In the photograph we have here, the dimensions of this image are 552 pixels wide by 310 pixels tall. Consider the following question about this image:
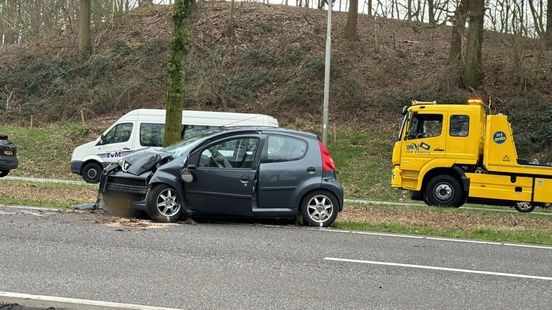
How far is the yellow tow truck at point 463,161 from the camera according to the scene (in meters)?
16.0

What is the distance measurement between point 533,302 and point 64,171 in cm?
1963

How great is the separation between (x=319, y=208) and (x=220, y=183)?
5.51 feet

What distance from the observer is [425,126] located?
54.3 feet

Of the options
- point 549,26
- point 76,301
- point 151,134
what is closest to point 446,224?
point 76,301

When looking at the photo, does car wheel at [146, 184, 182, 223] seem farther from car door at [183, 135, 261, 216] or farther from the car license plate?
the car license plate

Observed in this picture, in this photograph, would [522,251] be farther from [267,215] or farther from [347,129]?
[347,129]

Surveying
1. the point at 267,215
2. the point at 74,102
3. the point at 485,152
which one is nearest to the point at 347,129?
the point at 485,152

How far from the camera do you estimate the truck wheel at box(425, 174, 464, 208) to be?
16.4 metres

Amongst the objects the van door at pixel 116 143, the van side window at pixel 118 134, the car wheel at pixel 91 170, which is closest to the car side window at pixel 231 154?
the van door at pixel 116 143

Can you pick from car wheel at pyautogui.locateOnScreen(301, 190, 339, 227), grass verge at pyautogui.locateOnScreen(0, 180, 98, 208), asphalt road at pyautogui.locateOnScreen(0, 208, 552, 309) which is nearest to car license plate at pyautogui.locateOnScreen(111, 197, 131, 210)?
asphalt road at pyautogui.locateOnScreen(0, 208, 552, 309)

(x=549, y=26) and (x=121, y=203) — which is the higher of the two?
(x=549, y=26)

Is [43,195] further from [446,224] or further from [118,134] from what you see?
[446,224]

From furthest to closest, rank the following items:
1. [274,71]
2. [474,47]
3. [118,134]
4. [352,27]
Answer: [352,27], [274,71], [474,47], [118,134]

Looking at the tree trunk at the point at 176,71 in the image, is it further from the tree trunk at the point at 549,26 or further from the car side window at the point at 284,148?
the tree trunk at the point at 549,26
